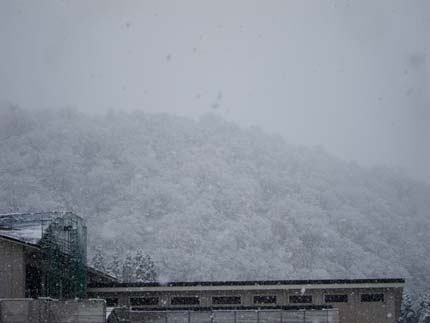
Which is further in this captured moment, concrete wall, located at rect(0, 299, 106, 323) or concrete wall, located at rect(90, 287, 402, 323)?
concrete wall, located at rect(90, 287, 402, 323)

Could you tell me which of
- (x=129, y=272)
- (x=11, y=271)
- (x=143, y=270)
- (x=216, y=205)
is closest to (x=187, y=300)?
(x=11, y=271)

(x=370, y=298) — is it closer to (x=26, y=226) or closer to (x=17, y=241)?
(x=26, y=226)

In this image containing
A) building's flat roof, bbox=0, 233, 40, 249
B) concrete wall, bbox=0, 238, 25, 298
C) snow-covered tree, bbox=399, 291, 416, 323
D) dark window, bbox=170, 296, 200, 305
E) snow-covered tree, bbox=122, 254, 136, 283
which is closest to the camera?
building's flat roof, bbox=0, 233, 40, 249

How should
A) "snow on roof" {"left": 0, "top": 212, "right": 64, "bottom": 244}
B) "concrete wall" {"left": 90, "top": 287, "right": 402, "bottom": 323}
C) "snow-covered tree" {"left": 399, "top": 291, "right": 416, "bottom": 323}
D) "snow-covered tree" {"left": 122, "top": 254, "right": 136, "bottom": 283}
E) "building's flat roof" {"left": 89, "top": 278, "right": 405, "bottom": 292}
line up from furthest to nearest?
"snow-covered tree" {"left": 122, "top": 254, "right": 136, "bottom": 283} < "snow-covered tree" {"left": 399, "top": 291, "right": 416, "bottom": 323} < "concrete wall" {"left": 90, "top": 287, "right": 402, "bottom": 323} < "building's flat roof" {"left": 89, "top": 278, "right": 405, "bottom": 292} < "snow on roof" {"left": 0, "top": 212, "right": 64, "bottom": 244}

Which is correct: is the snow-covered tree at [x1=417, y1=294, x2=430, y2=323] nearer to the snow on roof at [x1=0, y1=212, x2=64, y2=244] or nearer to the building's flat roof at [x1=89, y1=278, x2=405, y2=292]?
the building's flat roof at [x1=89, y1=278, x2=405, y2=292]

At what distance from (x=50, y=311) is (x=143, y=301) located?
12.8m

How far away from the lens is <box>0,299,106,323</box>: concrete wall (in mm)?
23844

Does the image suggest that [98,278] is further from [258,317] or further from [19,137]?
[19,137]

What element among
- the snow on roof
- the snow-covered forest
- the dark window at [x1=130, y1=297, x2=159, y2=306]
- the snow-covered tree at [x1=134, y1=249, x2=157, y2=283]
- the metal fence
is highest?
the snow-covered forest

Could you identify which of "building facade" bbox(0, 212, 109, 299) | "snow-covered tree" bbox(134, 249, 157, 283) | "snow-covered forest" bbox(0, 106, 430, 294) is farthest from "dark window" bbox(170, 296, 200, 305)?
"snow-covered forest" bbox(0, 106, 430, 294)

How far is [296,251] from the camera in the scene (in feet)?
446

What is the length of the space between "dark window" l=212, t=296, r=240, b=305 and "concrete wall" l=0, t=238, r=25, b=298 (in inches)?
440

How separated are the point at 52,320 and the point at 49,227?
32.0ft

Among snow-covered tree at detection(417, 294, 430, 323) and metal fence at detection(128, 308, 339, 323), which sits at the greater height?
metal fence at detection(128, 308, 339, 323)
